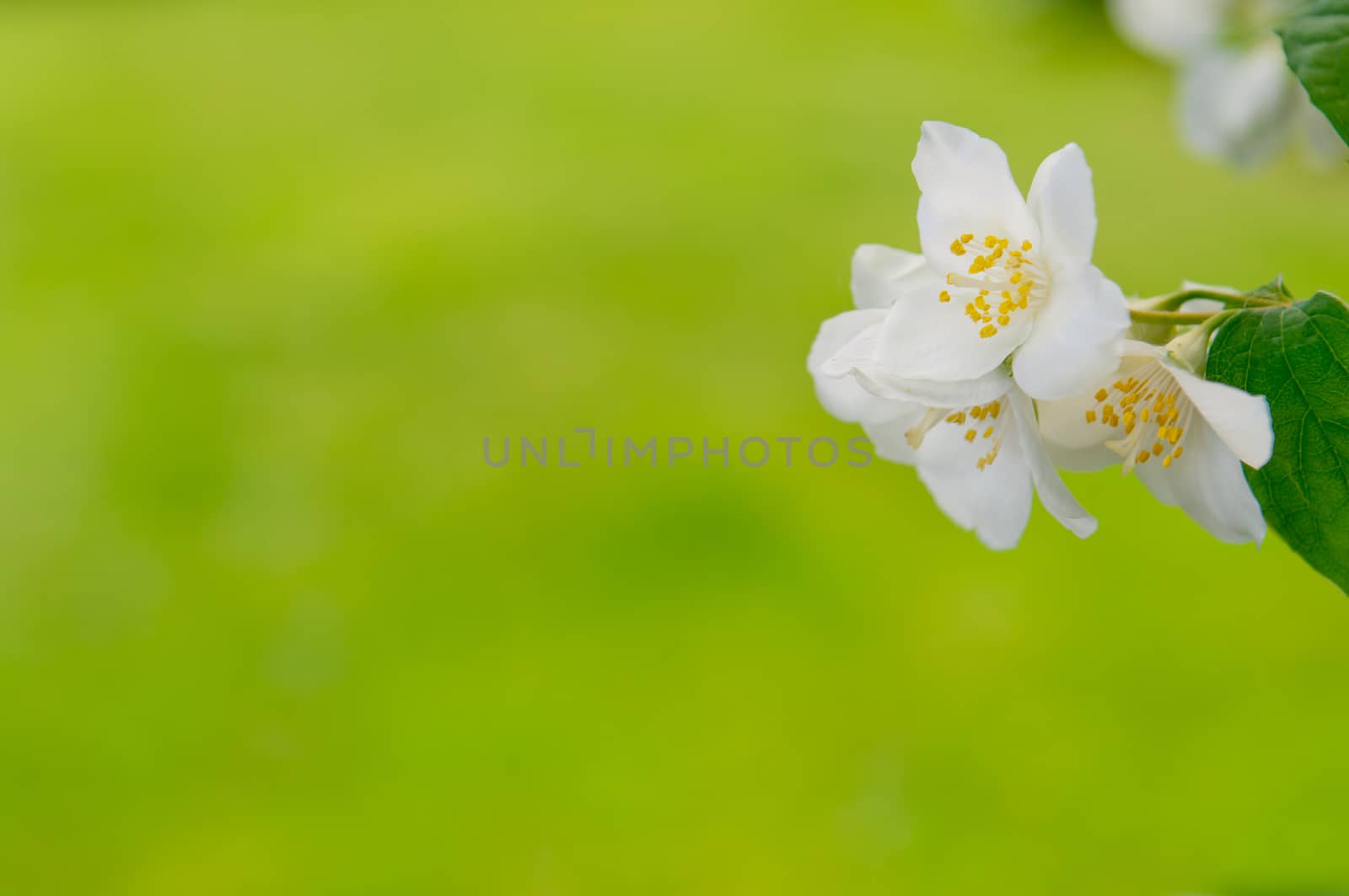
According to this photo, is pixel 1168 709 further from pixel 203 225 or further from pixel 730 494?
A: pixel 203 225

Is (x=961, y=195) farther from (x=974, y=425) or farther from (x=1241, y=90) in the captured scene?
(x=1241, y=90)

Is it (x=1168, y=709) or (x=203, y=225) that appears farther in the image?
(x=203, y=225)

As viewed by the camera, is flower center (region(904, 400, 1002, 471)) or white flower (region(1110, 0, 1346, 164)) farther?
white flower (region(1110, 0, 1346, 164))

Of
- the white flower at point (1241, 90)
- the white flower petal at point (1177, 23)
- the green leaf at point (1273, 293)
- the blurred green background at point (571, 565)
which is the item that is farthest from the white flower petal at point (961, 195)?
the blurred green background at point (571, 565)

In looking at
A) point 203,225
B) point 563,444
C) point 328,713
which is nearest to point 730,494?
point 563,444

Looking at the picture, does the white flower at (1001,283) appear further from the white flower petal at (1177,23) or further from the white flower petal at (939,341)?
the white flower petal at (1177,23)

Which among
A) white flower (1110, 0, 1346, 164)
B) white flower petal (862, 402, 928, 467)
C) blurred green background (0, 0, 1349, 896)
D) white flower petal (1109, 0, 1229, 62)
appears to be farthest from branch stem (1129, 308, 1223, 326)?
blurred green background (0, 0, 1349, 896)

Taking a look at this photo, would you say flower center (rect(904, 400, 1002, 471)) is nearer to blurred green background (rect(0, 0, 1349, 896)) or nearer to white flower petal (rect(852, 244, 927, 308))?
white flower petal (rect(852, 244, 927, 308))
